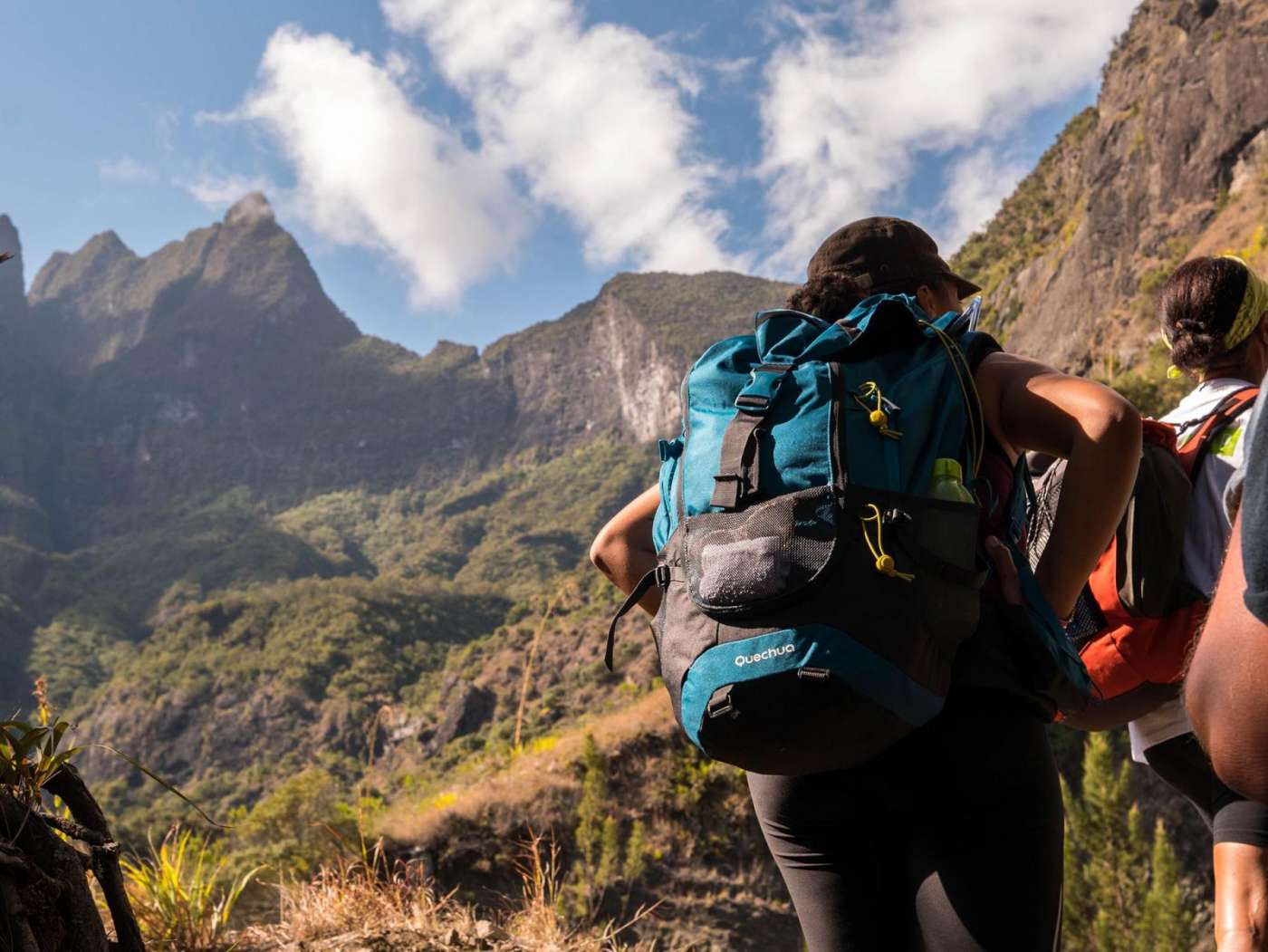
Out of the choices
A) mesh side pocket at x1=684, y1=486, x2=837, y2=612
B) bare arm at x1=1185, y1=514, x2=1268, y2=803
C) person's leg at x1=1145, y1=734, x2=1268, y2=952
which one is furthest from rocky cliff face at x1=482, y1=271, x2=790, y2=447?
bare arm at x1=1185, y1=514, x2=1268, y2=803

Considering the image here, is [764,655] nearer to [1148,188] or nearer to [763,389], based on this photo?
[763,389]

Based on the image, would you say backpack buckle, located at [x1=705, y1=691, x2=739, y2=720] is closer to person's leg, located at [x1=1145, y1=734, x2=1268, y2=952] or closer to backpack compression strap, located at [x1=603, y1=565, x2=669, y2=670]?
backpack compression strap, located at [x1=603, y1=565, x2=669, y2=670]

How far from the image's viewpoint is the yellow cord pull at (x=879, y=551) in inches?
43.1

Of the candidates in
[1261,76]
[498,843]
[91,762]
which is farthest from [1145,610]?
[91,762]

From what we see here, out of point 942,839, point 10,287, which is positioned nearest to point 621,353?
point 10,287

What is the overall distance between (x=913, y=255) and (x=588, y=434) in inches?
5229

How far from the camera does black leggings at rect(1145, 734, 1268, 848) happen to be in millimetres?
1401

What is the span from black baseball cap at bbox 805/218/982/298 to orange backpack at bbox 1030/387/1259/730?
414 millimetres

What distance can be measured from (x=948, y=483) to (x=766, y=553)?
25 cm

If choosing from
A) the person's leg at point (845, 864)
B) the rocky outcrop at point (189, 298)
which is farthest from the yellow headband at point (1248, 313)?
the rocky outcrop at point (189, 298)

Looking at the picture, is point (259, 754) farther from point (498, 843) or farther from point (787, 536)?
point (787, 536)

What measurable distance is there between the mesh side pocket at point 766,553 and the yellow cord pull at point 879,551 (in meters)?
0.04

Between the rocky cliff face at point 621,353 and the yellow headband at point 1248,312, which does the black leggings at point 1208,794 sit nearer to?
the yellow headband at point 1248,312

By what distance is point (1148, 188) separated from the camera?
26766 millimetres
